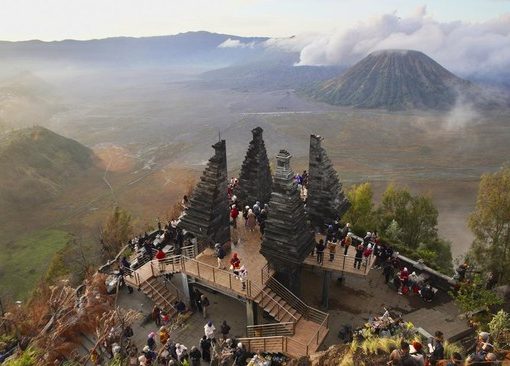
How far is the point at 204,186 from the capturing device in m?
24.0

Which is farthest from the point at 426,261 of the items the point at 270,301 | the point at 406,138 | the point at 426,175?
the point at 406,138

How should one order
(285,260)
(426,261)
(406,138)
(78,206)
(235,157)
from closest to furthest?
(285,260)
(426,261)
(78,206)
(235,157)
(406,138)

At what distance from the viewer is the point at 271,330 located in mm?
21125

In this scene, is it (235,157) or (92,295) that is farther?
(235,157)

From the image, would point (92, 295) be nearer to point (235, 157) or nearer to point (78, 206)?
point (78, 206)

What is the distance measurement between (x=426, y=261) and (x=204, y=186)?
17.2 m

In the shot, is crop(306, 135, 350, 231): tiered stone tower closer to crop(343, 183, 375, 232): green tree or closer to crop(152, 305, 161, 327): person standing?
crop(152, 305, 161, 327): person standing

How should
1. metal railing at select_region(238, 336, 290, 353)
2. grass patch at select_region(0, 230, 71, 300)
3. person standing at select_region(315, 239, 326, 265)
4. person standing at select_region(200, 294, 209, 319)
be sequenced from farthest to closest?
grass patch at select_region(0, 230, 71, 300) < person standing at select_region(200, 294, 209, 319) < person standing at select_region(315, 239, 326, 265) < metal railing at select_region(238, 336, 290, 353)

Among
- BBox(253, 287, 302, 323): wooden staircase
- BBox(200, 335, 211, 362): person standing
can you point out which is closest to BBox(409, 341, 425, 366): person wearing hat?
BBox(253, 287, 302, 323): wooden staircase

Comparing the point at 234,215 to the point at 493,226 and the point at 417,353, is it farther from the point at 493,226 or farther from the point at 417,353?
the point at 493,226

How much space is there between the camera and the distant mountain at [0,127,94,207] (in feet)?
298

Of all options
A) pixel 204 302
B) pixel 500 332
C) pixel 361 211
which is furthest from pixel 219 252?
pixel 361 211

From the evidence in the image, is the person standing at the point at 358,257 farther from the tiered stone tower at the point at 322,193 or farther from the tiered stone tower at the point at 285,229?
the tiered stone tower at the point at 322,193

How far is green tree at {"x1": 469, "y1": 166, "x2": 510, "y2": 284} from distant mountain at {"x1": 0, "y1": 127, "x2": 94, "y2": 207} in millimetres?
88885
